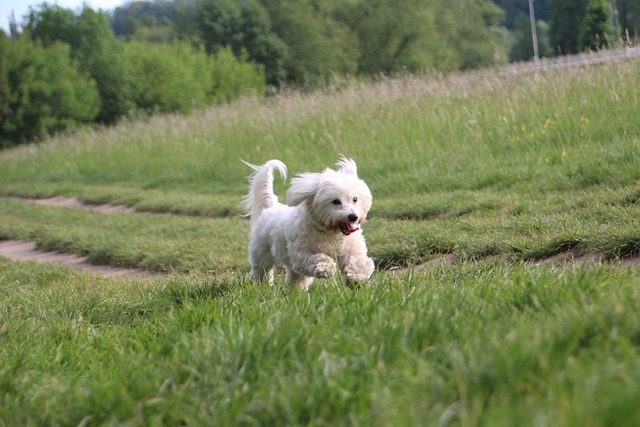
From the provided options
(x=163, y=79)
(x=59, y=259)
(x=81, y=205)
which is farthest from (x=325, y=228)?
(x=163, y=79)

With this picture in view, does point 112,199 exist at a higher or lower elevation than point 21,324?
lower

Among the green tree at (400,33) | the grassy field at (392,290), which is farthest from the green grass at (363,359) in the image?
the green tree at (400,33)

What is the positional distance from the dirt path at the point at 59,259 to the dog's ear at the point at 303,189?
9.24 ft

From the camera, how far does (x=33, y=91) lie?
36.9 meters

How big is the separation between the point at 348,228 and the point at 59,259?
5.36 meters

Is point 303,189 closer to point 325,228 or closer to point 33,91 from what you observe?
point 325,228

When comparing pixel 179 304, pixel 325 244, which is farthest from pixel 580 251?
pixel 179 304

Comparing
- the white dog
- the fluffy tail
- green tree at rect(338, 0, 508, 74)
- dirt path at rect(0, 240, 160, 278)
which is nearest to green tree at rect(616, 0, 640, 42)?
dirt path at rect(0, 240, 160, 278)

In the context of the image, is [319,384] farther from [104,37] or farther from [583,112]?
[104,37]

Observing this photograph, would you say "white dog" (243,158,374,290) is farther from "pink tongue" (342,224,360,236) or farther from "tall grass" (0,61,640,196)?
"tall grass" (0,61,640,196)

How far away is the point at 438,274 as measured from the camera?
5.21 m

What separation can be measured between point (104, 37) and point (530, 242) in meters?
39.7

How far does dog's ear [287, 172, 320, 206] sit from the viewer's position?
5727 mm

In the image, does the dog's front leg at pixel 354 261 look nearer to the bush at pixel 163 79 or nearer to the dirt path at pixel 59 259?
the dirt path at pixel 59 259
